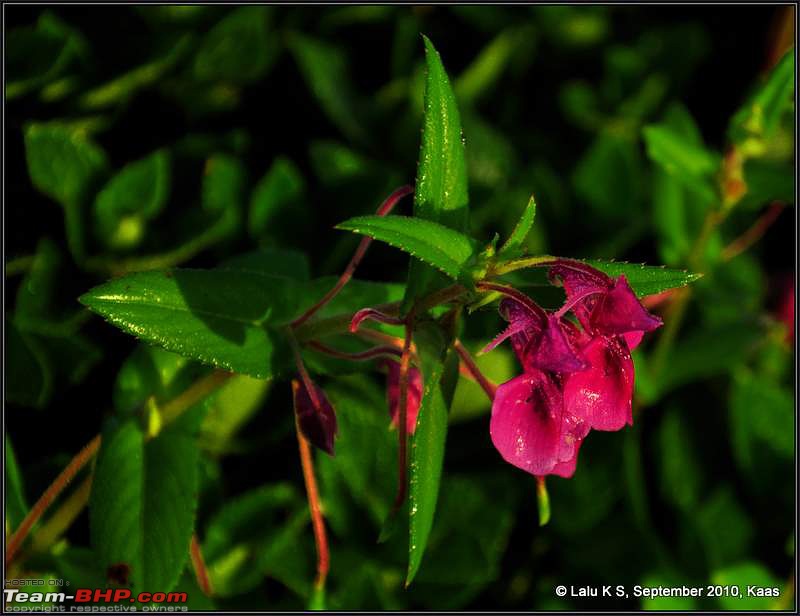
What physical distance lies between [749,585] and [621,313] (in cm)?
104

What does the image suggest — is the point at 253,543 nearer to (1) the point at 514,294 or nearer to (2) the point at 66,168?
(2) the point at 66,168

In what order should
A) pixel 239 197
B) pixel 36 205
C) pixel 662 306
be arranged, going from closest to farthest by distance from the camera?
pixel 36 205 → pixel 239 197 → pixel 662 306

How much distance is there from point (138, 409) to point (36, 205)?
55 centimetres

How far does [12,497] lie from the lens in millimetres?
1193

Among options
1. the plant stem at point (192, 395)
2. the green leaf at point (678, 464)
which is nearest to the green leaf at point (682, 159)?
the green leaf at point (678, 464)

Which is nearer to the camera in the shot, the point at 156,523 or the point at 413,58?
the point at 156,523

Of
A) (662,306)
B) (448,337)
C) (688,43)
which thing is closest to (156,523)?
(448,337)

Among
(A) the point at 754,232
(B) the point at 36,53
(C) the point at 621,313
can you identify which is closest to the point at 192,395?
(C) the point at 621,313

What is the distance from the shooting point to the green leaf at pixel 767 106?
143 centimetres

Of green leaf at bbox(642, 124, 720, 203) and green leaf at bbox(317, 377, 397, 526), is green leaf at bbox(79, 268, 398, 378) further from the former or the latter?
green leaf at bbox(642, 124, 720, 203)

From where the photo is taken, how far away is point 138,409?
1.14 metres

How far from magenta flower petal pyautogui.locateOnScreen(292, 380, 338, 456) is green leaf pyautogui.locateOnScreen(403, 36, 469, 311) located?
0.15m

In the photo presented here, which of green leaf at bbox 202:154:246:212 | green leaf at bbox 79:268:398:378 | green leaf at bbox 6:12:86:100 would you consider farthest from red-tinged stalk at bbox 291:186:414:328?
green leaf at bbox 6:12:86:100

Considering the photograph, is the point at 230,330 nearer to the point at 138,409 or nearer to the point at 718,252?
the point at 138,409
